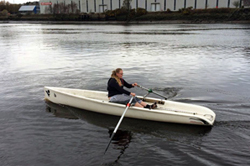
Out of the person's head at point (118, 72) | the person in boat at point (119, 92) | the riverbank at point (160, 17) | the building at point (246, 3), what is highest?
the building at point (246, 3)

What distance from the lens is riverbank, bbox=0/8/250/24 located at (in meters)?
96.4

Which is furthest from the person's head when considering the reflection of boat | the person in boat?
the reflection of boat

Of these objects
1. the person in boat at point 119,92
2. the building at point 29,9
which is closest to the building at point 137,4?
the building at point 29,9

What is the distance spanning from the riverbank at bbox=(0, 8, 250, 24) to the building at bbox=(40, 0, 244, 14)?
759cm

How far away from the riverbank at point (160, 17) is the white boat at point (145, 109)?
300 ft

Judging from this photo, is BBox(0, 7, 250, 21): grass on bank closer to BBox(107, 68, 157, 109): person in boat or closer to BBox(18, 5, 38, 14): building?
BBox(18, 5, 38, 14): building

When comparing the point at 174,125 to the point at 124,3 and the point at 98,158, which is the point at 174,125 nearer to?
the point at 98,158

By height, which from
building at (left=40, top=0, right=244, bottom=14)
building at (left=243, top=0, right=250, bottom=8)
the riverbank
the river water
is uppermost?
building at (left=40, top=0, right=244, bottom=14)

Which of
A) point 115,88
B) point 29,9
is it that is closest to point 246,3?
point 115,88

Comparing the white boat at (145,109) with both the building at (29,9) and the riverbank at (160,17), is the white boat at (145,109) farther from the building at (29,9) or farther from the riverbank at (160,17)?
the building at (29,9)

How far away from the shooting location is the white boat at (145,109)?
951cm

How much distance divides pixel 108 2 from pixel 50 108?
137075mm

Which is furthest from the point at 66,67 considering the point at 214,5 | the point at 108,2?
the point at 108,2

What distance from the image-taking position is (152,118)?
9977mm
